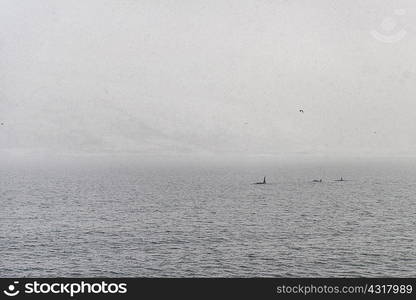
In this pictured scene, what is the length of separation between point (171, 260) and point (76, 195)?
84327 mm

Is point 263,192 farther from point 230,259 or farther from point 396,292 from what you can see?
point 396,292

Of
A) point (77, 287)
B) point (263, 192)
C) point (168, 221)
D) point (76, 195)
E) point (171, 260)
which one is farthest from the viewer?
point (263, 192)

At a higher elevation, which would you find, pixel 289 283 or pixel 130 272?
pixel 289 283

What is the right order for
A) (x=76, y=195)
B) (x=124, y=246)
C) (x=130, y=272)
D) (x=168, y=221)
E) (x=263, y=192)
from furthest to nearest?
(x=263, y=192) → (x=76, y=195) → (x=168, y=221) → (x=124, y=246) → (x=130, y=272)

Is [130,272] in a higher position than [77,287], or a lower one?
lower

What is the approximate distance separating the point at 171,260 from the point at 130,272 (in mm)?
6202

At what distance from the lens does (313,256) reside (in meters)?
62.2

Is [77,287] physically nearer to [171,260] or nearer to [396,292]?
[396,292]

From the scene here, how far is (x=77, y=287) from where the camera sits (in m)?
27.6

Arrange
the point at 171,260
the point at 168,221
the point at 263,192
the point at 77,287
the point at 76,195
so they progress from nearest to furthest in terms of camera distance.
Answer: the point at 77,287
the point at 171,260
the point at 168,221
the point at 76,195
the point at 263,192

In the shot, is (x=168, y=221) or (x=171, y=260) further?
(x=168, y=221)

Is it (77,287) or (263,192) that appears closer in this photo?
(77,287)

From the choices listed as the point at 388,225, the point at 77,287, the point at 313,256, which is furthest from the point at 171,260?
the point at 388,225

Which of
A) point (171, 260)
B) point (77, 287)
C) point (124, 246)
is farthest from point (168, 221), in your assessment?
point (77, 287)
